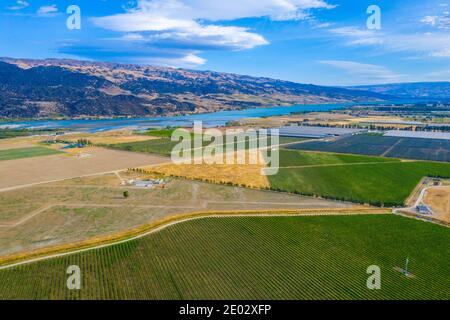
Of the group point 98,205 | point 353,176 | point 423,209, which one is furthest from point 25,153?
point 423,209

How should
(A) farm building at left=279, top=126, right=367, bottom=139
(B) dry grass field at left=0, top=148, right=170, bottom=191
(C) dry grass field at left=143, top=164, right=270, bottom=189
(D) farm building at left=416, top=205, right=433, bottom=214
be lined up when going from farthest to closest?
1. (A) farm building at left=279, top=126, right=367, bottom=139
2. (B) dry grass field at left=0, top=148, right=170, bottom=191
3. (C) dry grass field at left=143, top=164, right=270, bottom=189
4. (D) farm building at left=416, top=205, right=433, bottom=214

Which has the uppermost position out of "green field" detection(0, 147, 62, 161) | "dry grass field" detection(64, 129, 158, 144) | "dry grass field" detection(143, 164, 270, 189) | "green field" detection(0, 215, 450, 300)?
"dry grass field" detection(64, 129, 158, 144)

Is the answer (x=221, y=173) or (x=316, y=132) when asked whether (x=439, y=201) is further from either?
(x=316, y=132)

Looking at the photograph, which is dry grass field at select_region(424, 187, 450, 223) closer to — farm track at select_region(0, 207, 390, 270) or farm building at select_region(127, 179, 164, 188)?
farm track at select_region(0, 207, 390, 270)

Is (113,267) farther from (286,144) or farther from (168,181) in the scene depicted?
(286,144)

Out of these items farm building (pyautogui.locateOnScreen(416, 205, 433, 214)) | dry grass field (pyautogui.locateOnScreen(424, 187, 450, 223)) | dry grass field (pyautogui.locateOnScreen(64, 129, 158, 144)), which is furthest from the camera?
dry grass field (pyautogui.locateOnScreen(64, 129, 158, 144))

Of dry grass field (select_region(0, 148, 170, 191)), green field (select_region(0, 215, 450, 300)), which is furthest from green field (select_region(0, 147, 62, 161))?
green field (select_region(0, 215, 450, 300))
